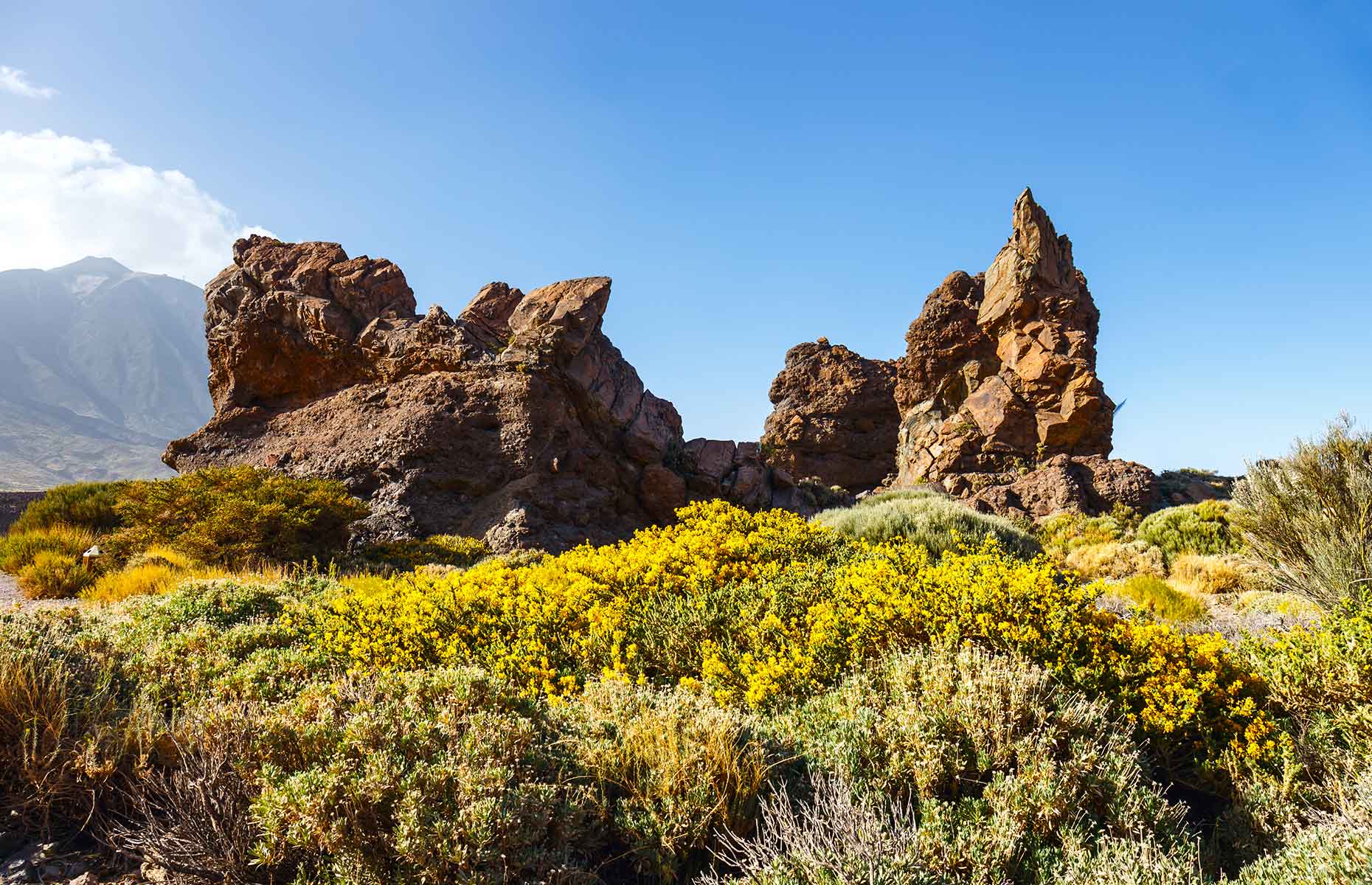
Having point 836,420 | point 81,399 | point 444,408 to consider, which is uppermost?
point 81,399

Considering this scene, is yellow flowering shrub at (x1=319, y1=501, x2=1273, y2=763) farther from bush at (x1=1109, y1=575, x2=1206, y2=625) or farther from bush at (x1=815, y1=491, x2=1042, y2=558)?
bush at (x1=815, y1=491, x2=1042, y2=558)

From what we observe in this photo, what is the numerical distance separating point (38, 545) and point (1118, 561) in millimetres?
17809

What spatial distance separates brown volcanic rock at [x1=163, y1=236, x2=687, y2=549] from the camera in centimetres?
1423

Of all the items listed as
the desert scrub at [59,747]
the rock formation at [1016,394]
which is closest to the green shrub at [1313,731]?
the desert scrub at [59,747]

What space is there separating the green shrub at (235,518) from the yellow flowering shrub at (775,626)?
5227 millimetres

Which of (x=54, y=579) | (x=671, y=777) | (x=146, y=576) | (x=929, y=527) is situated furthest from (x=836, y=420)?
(x=671, y=777)

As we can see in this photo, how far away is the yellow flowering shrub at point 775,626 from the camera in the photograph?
12.9 ft

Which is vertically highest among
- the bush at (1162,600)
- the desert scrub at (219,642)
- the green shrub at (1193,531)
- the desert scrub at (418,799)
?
the green shrub at (1193,531)

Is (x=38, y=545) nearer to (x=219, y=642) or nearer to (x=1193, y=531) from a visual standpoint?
(x=219, y=642)

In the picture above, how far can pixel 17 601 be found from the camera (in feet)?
28.2

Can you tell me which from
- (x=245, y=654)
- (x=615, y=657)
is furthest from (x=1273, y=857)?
(x=245, y=654)

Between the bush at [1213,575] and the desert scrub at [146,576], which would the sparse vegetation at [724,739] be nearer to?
the desert scrub at [146,576]

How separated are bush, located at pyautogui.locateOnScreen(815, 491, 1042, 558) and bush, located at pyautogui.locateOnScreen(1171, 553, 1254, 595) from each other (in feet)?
6.22

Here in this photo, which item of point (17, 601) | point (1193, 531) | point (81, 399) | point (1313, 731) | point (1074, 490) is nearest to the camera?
point (1313, 731)
